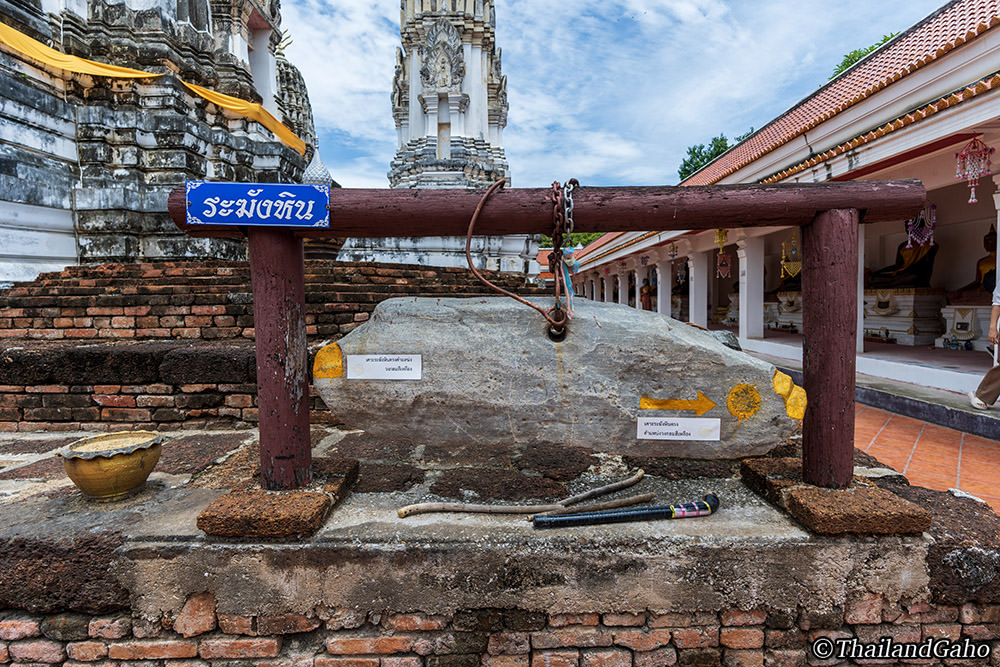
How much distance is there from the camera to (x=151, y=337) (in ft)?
12.8

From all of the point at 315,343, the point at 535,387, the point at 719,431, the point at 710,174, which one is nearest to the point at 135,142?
the point at 315,343

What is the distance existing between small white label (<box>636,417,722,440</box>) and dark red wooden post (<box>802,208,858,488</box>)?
13.8 inches

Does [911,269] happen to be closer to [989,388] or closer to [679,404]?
[989,388]

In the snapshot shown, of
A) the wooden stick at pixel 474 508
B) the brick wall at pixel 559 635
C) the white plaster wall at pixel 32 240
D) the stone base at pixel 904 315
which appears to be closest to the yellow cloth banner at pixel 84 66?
the white plaster wall at pixel 32 240

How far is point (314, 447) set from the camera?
2.64 metres

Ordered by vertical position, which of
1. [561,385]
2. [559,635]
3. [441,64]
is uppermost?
[441,64]

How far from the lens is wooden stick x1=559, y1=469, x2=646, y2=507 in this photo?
185 cm

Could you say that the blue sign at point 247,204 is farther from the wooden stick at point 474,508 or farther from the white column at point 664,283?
the white column at point 664,283

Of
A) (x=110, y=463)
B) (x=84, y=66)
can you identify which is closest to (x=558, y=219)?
(x=110, y=463)

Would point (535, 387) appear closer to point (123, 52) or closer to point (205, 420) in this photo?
point (205, 420)

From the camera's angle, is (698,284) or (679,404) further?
(698,284)

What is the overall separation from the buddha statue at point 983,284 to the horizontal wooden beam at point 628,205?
7.61m

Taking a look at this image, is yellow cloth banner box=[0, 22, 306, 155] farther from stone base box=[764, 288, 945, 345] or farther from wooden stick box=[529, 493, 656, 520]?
stone base box=[764, 288, 945, 345]

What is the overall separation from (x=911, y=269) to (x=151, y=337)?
434 inches
